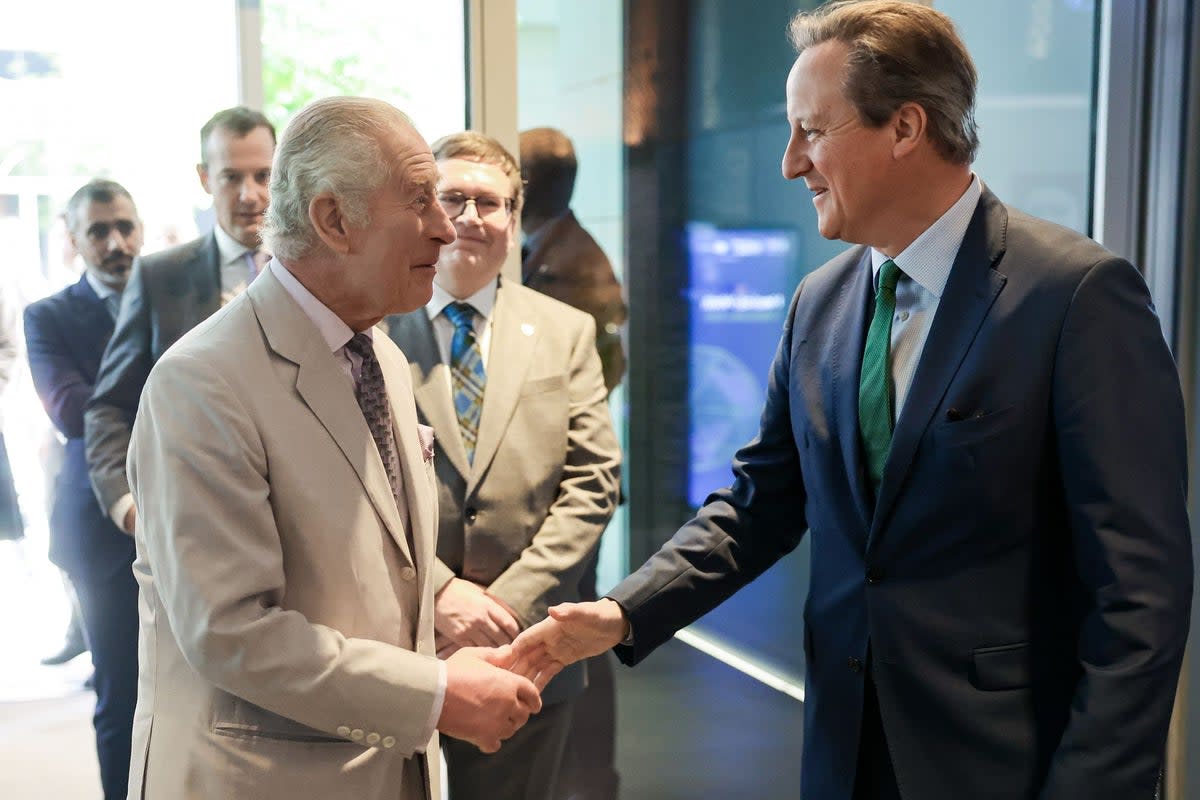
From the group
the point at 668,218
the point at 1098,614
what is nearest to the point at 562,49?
the point at 668,218

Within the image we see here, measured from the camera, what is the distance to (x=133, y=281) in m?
3.14

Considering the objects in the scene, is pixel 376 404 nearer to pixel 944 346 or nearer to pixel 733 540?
pixel 733 540

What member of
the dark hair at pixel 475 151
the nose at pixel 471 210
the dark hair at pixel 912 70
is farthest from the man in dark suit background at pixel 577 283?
the dark hair at pixel 912 70

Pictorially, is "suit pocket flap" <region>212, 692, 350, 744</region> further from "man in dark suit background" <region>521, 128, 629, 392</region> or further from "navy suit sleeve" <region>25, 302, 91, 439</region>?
"man in dark suit background" <region>521, 128, 629, 392</region>

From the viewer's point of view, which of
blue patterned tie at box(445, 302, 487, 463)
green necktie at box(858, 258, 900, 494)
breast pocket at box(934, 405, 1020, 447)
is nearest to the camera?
breast pocket at box(934, 405, 1020, 447)

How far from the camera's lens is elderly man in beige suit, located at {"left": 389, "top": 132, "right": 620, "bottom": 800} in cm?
271

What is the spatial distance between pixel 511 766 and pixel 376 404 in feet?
4.17

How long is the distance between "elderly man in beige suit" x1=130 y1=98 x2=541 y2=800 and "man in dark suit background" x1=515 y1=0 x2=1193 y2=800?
48 cm

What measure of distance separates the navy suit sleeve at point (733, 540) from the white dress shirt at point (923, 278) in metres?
0.26

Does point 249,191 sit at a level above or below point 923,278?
above

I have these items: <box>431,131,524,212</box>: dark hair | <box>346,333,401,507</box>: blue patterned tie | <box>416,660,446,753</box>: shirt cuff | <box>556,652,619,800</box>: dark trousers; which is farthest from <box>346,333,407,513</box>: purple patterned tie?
<box>556,652,619,800</box>: dark trousers

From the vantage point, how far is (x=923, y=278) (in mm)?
1894

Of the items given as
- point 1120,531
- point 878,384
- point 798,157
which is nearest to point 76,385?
point 798,157

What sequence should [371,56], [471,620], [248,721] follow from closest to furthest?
[248,721] → [471,620] → [371,56]
